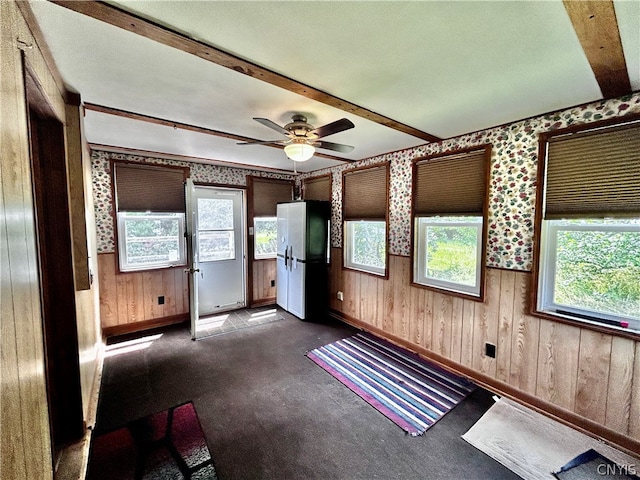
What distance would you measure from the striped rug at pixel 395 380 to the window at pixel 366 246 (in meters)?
1.01

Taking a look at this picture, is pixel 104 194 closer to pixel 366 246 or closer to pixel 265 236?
pixel 265 236

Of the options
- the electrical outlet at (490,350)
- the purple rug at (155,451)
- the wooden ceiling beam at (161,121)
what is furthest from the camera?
the electrical outlet at (490,350)

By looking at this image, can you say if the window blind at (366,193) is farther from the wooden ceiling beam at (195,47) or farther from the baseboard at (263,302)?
the baseboard at (263,302)

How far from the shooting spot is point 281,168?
439cm

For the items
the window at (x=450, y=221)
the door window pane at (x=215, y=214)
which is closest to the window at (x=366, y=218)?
the window at (x=450, y=221)

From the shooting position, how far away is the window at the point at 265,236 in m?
4.67

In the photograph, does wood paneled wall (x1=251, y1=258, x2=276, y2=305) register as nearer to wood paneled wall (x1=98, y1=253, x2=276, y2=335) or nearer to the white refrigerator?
the white refrigerator

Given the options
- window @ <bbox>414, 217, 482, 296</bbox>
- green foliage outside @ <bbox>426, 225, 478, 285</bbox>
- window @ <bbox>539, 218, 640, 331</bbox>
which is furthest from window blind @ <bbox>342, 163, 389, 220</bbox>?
window @ <bbox>539, 218, 640, 331</bbox>

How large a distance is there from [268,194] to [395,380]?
135 inches

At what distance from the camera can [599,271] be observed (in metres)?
1.96

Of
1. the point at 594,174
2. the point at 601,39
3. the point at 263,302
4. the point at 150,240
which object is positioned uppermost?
the point at 601,39

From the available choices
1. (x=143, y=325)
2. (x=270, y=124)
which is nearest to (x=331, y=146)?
(x=270, y=124)

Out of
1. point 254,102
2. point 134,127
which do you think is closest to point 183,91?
point 254,102

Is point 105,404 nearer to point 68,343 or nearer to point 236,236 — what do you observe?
point 68,343
